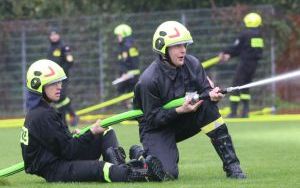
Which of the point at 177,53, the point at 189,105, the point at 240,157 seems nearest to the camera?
the point at 189,105

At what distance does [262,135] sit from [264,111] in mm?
6972

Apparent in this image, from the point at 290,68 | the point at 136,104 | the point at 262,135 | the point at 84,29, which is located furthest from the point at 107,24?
the point at 136,104

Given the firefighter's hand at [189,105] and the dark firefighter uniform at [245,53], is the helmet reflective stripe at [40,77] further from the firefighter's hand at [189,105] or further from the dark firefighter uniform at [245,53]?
the dark firefighter uniform at [245,53]

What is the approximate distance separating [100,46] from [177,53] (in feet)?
49.8

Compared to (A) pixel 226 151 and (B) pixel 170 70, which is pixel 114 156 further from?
(A) pixel 226 151

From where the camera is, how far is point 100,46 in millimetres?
24562

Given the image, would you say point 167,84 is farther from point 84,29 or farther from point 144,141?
point 84,29

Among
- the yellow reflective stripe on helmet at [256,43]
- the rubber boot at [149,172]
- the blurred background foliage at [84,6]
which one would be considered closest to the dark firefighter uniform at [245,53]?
the yellow reflective stripe on helmet at [256,43]

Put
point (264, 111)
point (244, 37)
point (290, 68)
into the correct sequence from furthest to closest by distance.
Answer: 1. point (290, 68)
2. point (264, 111)
3. point (244, 37)

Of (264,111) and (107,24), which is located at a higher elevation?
(107,24)

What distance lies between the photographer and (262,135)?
15352 millimetres

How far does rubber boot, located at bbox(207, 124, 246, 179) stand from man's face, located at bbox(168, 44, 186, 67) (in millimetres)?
798

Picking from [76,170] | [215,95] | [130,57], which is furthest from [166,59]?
[130,57]

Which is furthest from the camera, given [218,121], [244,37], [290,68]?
[290,68]
